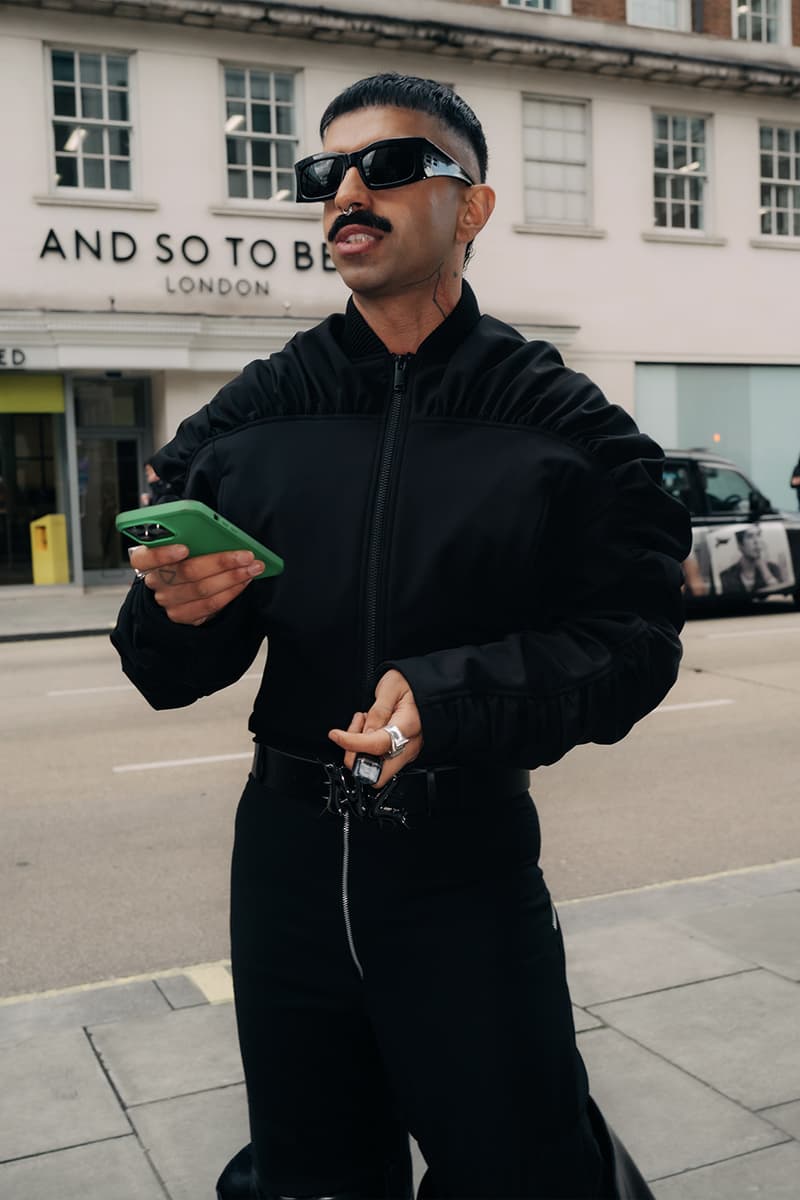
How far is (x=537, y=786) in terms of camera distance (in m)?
6.86

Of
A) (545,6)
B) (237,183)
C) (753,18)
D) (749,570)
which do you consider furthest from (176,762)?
(753,18)

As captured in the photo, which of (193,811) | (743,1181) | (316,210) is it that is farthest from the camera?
(316,210)

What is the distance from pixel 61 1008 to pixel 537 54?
18.2 m

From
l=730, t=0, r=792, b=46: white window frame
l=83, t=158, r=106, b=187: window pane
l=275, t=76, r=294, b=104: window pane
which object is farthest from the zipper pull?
l=730, t=0, r=792, b=46: white window frame

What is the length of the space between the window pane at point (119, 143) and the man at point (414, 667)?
16.9 metres

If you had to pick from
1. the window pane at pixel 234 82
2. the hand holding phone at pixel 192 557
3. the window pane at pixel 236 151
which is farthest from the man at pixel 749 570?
the hand holding phone at pixel 192 557

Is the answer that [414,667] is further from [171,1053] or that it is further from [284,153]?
[284,153]

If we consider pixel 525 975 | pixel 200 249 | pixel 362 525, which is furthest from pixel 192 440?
pixel 200 249

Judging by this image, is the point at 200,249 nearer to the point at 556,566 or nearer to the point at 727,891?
the point at 727,891

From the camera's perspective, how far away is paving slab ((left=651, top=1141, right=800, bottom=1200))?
2750 millimetres

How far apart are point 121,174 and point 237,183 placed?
1598 millimetres

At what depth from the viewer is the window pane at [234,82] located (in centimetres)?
1802

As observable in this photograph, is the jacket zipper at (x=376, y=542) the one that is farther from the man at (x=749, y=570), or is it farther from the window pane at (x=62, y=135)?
the window pane at (x=62, y=135)

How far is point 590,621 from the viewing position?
1797 mm
